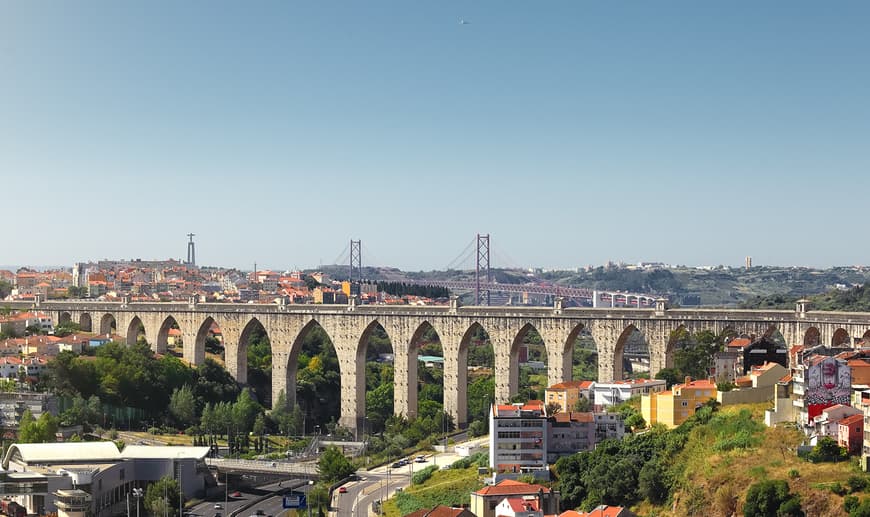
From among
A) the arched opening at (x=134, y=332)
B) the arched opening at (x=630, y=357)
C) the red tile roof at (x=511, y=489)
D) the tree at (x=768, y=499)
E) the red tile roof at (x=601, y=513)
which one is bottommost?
the red tile roof at (x=601, y=513)

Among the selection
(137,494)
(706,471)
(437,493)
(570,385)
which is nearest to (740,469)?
(706,471)

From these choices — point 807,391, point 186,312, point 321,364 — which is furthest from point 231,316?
point 807,391

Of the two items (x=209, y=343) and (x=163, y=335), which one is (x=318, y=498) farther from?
(x=209, y=343)


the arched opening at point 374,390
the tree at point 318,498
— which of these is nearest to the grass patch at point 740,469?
the tree at point 318,498

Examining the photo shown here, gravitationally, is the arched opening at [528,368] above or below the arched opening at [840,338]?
below

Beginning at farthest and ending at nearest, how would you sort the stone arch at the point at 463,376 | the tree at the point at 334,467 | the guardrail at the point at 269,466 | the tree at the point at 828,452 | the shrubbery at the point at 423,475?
the stone arch at the point at 463,376
the guardrail at the point at 269,466
the tree at the point at 334,467
the shrubbery at the point at 423,475
the tree at the point at 828,452

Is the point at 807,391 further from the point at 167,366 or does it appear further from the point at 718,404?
the point at 167,366

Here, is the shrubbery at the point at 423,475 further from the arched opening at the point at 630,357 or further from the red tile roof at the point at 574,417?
the arched opening at the point at 630,357
